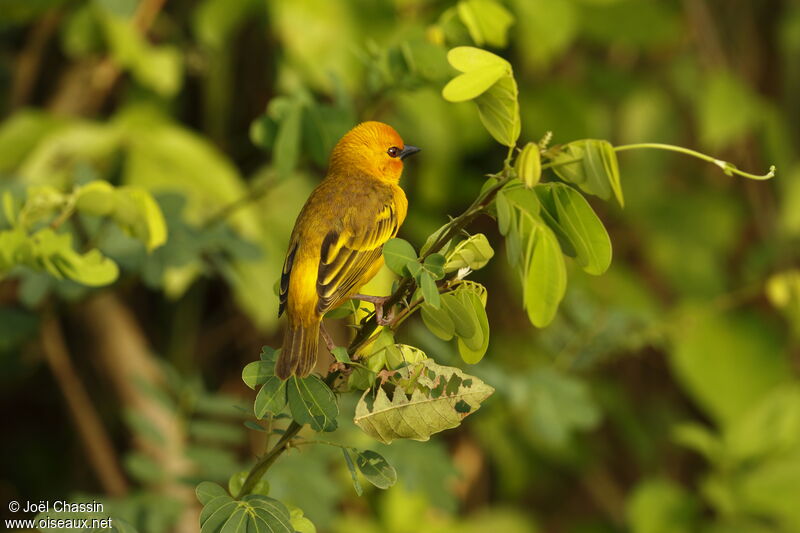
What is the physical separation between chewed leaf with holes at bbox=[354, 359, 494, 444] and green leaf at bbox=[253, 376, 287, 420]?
78mm

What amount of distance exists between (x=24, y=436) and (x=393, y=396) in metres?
2.75

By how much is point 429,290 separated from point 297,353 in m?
0.21

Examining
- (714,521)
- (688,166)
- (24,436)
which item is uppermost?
(688,166)

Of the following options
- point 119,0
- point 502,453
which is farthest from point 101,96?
point 502,453

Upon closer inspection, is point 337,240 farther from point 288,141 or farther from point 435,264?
point 288,141

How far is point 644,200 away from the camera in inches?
133

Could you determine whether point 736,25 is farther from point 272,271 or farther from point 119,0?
point 119,0

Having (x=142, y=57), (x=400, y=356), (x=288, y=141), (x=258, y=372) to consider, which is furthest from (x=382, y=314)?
(x=142, y=57)

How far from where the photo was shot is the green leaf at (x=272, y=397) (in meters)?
0.96

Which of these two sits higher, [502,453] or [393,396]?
[393,396]

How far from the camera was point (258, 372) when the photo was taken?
992mm

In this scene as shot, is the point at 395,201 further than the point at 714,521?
No

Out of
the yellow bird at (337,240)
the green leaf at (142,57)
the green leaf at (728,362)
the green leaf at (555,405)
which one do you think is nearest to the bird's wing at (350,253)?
the yellow bird at (337,240)

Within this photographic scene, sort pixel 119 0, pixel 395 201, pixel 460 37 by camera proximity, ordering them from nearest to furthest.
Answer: pixel 395 201 → pixel 460 37 → pixel 119 0
